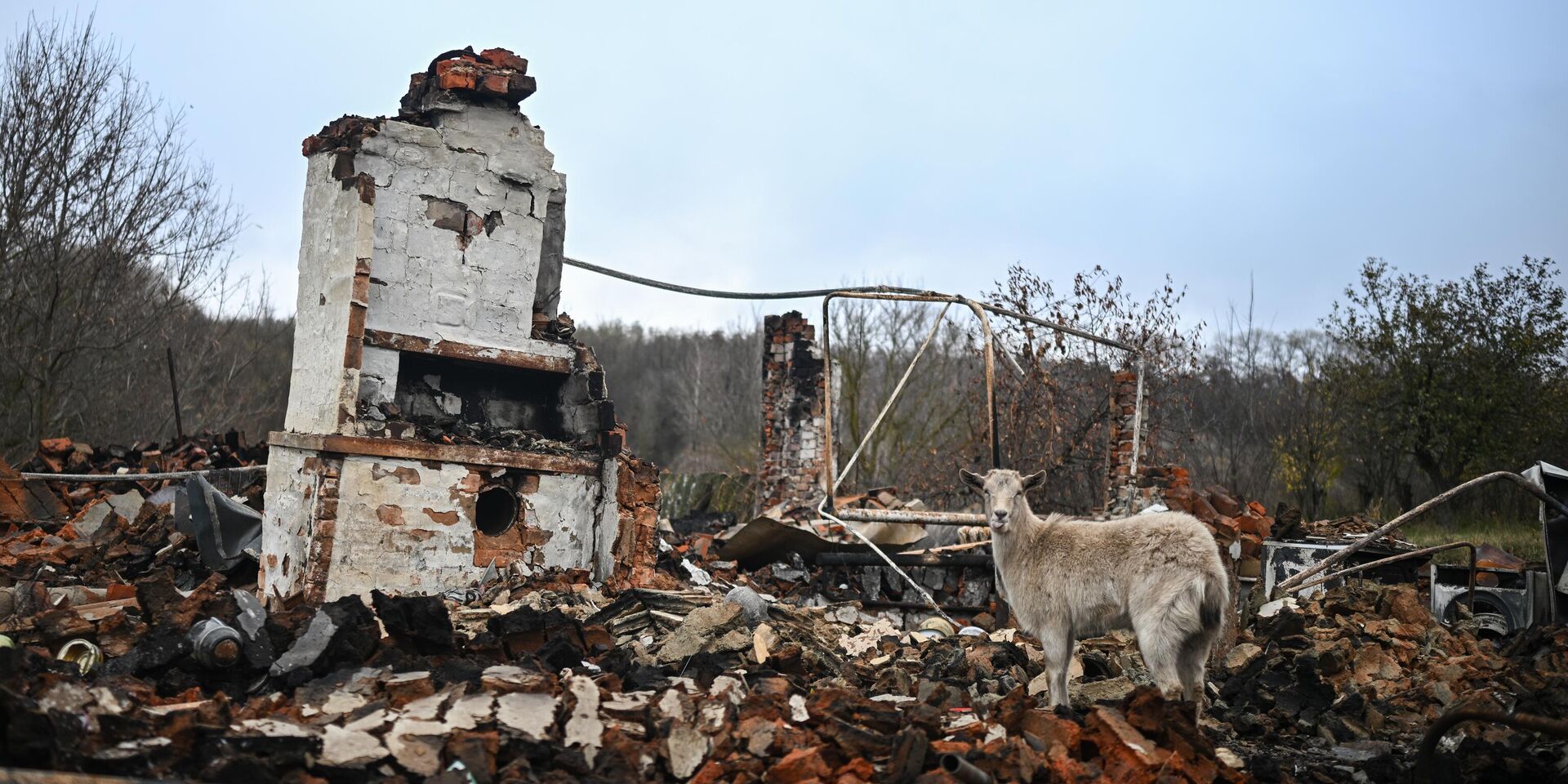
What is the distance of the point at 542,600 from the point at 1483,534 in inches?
601

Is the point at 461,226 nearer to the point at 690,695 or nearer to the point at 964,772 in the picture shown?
the point at 690,695

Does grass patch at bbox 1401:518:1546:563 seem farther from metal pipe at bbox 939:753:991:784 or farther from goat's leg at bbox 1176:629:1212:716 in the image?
metal pipe at bbox 939:753:991:784

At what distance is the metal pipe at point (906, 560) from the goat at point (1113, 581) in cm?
460

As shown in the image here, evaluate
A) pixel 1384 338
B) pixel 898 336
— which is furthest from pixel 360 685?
pixel 898 336

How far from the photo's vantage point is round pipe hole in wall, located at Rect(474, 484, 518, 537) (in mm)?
11391

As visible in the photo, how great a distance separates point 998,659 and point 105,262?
803 inches

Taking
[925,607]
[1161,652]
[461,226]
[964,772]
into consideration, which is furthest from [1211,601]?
[461,226]

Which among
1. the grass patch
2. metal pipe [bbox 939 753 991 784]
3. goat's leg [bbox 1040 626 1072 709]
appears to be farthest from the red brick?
the grass patch

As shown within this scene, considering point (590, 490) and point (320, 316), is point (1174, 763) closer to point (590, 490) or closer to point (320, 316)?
point (590, 490)

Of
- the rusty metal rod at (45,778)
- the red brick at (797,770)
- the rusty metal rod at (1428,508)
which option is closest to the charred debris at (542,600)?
the red brick at (797,770)

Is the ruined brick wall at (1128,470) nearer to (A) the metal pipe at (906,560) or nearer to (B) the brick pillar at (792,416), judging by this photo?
(A) the metal pipe at (906,560)

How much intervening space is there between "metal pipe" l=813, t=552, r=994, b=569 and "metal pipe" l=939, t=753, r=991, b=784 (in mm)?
7661

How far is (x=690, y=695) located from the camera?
6344 millimetres

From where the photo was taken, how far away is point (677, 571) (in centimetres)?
1308
